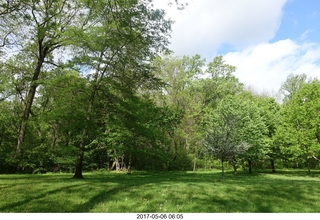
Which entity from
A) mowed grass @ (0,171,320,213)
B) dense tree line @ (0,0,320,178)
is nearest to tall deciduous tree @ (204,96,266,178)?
dense tree line @ (0,0,320,178)

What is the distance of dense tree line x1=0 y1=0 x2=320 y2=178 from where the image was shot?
44.8ft

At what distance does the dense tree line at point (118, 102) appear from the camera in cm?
1365

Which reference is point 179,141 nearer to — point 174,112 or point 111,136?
point 174,112

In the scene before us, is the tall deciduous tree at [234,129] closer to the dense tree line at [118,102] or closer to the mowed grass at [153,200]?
the dense tree line at [118,102]

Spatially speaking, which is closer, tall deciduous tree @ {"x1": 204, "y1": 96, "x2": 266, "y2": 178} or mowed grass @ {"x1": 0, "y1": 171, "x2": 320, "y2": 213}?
mowed grass @ {"x1": 0, "y1": 171, "x2": 320, "y2": 213}

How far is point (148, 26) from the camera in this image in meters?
12.4

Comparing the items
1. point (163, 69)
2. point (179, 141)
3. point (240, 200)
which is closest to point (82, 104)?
point (240, 200)
